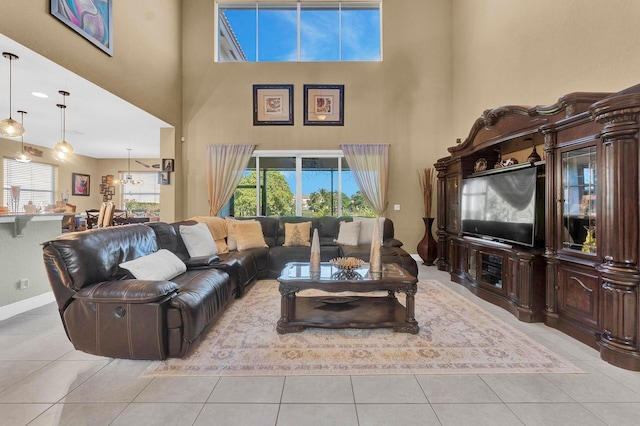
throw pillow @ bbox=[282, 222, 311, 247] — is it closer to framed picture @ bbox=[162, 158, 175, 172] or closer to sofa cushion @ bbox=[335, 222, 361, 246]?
sofa cushion @ bbox=[335, 222, 361, 246]

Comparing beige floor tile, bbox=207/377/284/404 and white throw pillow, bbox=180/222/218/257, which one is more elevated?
white throw pillow, bbox=180/222/218/257

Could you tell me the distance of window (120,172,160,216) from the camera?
31.4ft

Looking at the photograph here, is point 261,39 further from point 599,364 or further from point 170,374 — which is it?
point 599,364

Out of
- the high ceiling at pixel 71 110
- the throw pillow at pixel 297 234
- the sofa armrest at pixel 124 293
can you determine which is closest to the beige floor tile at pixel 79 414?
the sofa armrest at pixel 124 293

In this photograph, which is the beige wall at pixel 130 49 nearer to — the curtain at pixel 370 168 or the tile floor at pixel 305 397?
the tile floor at pixel 305 397

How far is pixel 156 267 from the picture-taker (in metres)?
2.49

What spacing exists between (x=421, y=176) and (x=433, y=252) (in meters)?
1.57

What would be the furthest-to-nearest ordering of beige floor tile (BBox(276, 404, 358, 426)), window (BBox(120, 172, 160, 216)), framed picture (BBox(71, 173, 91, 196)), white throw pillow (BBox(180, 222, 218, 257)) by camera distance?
window (BBox(120, 172, 160, 216)) → framed picture (BBox(71, 173, 91, 196)) → white throw pillow (BBox(180, 222, 218, 257)) → beige floor tile (BBox(276, 404, 358, 426))

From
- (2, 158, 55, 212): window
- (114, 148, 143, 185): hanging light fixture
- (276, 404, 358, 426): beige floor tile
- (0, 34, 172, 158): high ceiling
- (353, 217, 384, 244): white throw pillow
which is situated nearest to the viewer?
(276, 404, 358, 426): beige floor tile

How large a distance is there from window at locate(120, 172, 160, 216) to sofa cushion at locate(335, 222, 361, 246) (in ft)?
25.1

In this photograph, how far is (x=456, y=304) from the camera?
3.23m

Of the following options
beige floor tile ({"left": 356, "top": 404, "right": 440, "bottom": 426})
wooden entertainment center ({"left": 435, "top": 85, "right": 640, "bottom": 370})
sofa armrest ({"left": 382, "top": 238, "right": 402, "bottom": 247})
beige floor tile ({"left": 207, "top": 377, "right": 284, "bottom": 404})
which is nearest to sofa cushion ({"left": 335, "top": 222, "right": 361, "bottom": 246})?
sofa armrest ({"left": 382, "top": 238, "right": 402, "bottom": 247})

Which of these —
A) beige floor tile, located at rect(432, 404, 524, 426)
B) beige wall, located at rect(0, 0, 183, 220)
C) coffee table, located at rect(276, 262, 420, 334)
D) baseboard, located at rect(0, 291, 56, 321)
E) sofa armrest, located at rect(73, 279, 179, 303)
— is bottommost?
beige floor tile, located at rect(432, 404, 524, 426)

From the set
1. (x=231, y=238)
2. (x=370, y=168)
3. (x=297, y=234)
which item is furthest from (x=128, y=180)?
(x=370, y=168)
